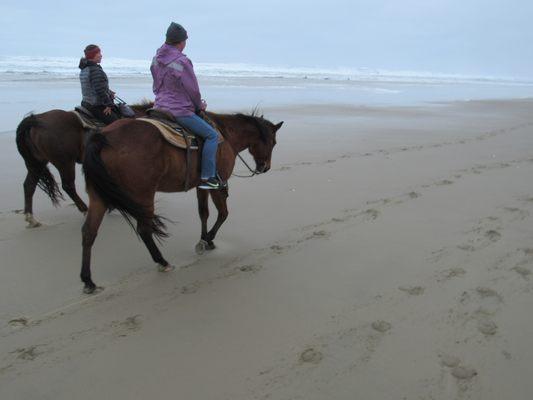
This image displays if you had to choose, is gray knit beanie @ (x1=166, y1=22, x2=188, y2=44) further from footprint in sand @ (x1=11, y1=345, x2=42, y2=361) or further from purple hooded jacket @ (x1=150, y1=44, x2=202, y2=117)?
footprint in sand @ (x1=11, y1=345, x2=42, y2=361)

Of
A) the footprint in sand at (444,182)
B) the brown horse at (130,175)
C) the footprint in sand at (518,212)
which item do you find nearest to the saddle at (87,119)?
the brown horse at (130,175)

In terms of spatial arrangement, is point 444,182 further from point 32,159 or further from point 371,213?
point 32,159

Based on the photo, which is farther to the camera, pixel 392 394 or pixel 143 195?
pixel 143 195

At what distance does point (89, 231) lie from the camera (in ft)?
10.9

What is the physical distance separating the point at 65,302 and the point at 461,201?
16.5 ft

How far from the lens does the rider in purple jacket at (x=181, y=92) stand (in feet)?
12.0

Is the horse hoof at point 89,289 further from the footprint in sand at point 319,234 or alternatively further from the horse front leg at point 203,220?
the footprint in sand at point 319,234

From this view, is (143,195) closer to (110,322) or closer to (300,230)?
(110,322)

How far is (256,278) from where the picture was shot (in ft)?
12.0

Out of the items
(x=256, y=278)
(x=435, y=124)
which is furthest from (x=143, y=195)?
(x=435, y=124)

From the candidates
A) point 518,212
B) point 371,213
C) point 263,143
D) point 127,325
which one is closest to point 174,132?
point 263,143

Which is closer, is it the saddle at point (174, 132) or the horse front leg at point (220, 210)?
the saddle at point (174, 132)

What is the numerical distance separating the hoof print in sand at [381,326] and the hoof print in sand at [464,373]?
518mm

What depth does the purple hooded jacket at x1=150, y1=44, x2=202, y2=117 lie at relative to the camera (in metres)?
3.66
